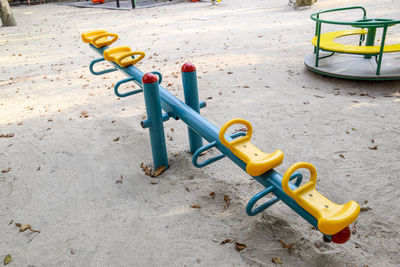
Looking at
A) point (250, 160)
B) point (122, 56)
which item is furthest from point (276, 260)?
point (122, 56)

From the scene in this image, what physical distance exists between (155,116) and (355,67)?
133 inches

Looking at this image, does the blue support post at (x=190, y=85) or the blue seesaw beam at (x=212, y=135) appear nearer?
the blue seesaw beam at (x=212, y=135)

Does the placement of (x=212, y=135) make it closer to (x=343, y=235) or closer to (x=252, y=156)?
(x=252, y=156)

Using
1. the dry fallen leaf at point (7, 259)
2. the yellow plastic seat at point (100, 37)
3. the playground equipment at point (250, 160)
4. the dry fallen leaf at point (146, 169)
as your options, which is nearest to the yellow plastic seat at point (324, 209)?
Answer: the playground equipment at point (250, 160)

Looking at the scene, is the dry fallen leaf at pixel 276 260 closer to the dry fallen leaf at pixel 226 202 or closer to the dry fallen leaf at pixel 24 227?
the dry fallen leaf at pixel 226 202

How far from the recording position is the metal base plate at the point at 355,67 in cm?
421

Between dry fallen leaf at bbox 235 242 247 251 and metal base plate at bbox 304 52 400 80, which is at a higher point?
metal base plate at bbox 304 52 400 80

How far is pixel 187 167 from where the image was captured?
2852 millimetres

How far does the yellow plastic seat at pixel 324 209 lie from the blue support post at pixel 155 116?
4.08 ft

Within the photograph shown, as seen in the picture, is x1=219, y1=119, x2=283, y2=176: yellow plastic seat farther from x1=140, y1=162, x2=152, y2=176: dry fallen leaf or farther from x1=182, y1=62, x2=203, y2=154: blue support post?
x1=140, y1=162, x2=152, y2=176: dry fallen leaf

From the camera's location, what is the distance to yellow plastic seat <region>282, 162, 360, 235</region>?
150cm

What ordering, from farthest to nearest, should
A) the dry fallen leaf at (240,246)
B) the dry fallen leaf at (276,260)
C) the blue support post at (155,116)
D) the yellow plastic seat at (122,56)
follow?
the yellow plastic seat at (122,56)
the blue support post at (155,116)
the dry fallen leaf at (240,246)
the dry fallen leaf at (276,260)

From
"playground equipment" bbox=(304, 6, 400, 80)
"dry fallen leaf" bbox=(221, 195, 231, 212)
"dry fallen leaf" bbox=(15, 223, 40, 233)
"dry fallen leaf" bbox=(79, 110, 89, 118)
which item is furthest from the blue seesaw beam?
"playground equipment" bbox=(304, 6, 400, 80)

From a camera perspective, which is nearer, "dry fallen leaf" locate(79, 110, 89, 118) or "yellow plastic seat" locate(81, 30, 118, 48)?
"yellow plastic seat" locate(81, 30, 118, 48)
